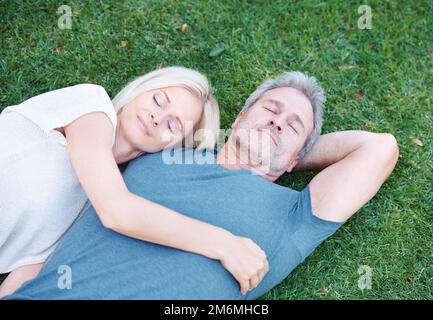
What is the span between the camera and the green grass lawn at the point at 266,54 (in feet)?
14.3

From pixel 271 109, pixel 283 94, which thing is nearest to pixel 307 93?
pixel 283 94

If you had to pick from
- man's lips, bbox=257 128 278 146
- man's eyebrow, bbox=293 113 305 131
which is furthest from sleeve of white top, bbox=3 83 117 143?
man's eyebrow, bbox=293 113 305 131

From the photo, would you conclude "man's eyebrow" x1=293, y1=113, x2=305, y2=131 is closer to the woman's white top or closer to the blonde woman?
the blonde woman

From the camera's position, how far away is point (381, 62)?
15.2 ft

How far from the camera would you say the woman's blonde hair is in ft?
12.0

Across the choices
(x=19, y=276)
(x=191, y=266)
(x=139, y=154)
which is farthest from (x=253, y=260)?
(x=19, y=276)

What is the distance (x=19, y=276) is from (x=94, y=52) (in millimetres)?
1854

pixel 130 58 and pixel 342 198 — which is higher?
pixel 130 58

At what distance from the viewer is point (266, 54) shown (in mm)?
4605

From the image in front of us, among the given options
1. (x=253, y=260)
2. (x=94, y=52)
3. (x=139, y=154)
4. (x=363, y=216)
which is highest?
(x=94, y=52)

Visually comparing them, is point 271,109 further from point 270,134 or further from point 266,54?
point 266,54

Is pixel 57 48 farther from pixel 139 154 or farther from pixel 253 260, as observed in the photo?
pixel 253 260

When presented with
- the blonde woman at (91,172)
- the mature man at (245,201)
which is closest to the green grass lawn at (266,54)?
the mature man at (245,201)

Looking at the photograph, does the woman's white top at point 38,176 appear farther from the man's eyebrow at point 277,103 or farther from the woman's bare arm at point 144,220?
the man's eyebrow at point 277,103
